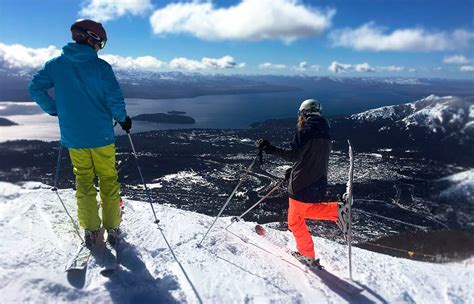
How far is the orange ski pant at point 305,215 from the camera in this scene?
5.30m

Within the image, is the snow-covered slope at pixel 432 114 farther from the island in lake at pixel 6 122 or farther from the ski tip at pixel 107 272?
the island in lake at pixel 6 122

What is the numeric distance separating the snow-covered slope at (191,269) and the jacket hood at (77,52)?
2.59 metres

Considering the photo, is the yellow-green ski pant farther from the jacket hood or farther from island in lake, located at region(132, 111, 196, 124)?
island in lake, located at region(132, 111, 196, 124)

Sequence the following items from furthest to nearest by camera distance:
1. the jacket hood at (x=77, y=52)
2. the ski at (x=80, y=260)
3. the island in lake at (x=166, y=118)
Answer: the island in lake at (x=166, y=118) < the jacket hood at (x=77, y=52) < the ski at (x=80, y=260)

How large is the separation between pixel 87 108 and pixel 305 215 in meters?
3.51

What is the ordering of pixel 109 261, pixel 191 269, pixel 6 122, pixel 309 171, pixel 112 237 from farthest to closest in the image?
pixel 6 122
pixel 309 171
pixel 112 237
pixel 191 269
pixel 109 261

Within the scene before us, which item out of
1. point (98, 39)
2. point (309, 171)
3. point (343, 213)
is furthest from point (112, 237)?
point (343, 213)

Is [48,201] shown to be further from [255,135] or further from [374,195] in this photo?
[255,135]

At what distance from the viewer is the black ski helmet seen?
445 cm

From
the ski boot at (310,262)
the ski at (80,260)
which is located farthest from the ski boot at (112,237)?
the ski boot at (310,262)

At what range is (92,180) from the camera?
15.7 ft

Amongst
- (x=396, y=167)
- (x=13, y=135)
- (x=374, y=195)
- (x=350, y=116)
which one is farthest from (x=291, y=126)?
(x=13, y=135)

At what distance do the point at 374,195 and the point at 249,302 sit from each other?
271 ft

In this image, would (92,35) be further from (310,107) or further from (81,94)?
(310,107)
